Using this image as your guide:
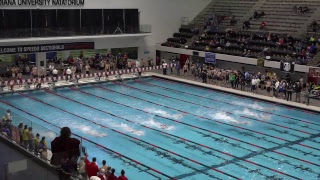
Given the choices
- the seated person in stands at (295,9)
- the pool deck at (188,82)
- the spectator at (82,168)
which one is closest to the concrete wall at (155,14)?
the pool deck at (188,82)

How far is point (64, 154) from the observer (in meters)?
9.74

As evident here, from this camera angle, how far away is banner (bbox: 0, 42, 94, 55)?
29719mm

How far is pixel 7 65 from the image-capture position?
32844 mm

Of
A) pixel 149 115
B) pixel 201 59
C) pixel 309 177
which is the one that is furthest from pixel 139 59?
pixel 309 177

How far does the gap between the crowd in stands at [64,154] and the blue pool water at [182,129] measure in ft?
1.34

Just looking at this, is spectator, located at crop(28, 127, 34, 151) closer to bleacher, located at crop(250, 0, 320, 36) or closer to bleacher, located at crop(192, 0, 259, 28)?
bleacher, located at crop(250, 0, 320, 36)

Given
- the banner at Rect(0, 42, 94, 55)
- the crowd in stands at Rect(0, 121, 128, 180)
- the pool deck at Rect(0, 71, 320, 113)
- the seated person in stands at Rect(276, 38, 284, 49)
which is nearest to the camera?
the crowd in stands at Rect(0, 121, 128, 180)

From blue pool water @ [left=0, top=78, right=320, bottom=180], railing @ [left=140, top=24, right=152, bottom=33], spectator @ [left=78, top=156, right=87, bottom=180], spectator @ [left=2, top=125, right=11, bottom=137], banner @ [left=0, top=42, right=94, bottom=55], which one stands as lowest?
blue pool water @ [left=0, top=78, right=320, bottom=180]

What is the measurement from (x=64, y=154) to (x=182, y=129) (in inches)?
408

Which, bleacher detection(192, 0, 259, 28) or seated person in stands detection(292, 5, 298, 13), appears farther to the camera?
bleacher detection(192, 0, 259, 28)

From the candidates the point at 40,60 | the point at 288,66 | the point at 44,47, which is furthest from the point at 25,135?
the point at 40,60

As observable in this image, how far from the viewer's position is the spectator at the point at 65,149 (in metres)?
9.48

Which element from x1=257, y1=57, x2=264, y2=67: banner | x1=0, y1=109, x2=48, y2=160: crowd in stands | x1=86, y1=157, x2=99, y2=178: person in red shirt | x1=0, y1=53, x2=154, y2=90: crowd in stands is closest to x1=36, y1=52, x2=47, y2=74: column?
x1=0, y1=53, x2=154, y2=90: crowd in stands

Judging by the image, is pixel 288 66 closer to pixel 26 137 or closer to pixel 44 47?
pixel 44 47
